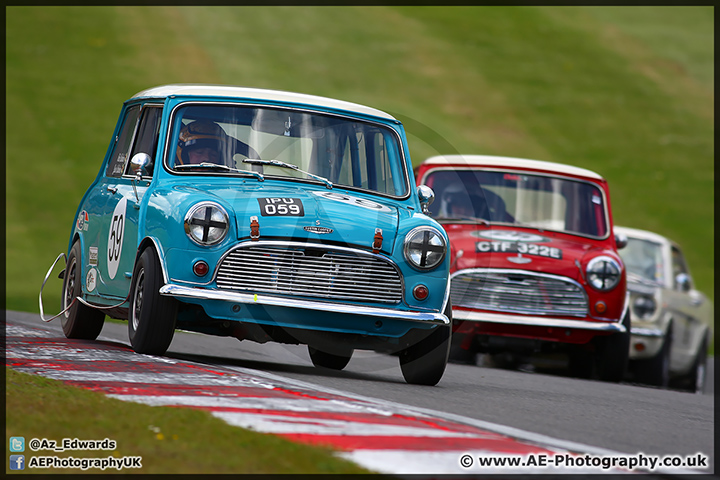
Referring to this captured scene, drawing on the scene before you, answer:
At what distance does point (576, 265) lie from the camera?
37.6 feet

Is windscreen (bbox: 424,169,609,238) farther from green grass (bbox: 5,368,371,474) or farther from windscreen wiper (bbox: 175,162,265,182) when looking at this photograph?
green grass (bbox: 5,368,371,474)

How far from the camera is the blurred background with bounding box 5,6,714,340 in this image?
3181 cm

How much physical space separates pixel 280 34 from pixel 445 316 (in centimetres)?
4128

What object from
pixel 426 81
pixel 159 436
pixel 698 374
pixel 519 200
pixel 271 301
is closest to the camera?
pixel 159 436

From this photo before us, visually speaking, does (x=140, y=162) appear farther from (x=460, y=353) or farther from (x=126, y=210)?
(x=460, y=353)

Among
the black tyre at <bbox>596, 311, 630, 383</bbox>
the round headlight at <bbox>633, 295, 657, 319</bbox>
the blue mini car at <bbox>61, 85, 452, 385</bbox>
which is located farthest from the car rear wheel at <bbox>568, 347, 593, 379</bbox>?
the blue mini car at <bbox>61, 85, 452, 385</bbox>

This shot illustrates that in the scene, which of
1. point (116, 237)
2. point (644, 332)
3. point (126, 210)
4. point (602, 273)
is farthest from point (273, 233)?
point (644, 332)

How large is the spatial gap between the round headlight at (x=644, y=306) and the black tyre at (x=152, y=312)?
6.98 m

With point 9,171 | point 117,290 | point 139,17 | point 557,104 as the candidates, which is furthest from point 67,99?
point 117,290

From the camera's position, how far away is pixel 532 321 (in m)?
11.3

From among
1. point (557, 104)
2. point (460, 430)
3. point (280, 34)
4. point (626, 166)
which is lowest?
point (460, 430)

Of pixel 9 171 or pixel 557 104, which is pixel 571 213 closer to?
pixel 9 171

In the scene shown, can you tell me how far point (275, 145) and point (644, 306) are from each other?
630cm

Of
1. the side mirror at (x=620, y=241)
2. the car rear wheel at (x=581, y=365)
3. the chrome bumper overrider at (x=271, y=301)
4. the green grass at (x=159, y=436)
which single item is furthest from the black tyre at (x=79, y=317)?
the side mirror at (x=620, y=241)
